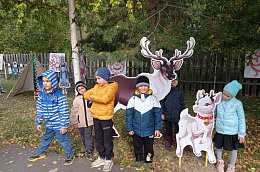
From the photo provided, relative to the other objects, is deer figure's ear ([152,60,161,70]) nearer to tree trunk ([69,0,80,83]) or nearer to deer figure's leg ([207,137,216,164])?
deer figure's leg ([207,137,216,164])

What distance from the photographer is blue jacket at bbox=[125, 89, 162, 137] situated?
11.4ft

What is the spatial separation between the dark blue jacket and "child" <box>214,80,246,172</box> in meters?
0.88

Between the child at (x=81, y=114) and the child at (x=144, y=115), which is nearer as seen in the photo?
the child at (x=144, y=115)

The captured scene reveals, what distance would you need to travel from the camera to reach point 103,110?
3.45 m

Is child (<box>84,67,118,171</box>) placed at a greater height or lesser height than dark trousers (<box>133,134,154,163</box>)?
greater

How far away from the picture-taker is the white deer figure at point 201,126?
11.6 ft

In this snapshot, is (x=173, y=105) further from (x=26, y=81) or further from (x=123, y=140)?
(x=26, y=81)

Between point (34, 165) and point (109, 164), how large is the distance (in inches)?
52.8

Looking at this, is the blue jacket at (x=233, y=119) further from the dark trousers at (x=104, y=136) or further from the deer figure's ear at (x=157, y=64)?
the dark trousers at (x=104, y=136)

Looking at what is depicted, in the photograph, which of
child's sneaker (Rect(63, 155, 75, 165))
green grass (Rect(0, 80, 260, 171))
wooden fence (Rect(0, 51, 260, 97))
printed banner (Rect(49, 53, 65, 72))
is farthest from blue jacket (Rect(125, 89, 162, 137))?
printed banner (Rect(49, 53, 65, 72))

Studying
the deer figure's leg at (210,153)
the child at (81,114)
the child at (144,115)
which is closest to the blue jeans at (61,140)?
the child at (81,114)

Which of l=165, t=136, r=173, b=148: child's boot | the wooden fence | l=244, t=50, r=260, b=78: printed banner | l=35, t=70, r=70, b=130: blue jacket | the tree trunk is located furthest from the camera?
the wooden fence

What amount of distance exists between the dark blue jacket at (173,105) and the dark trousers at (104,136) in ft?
4.17

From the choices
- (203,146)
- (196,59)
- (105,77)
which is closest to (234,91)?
(203,146)
